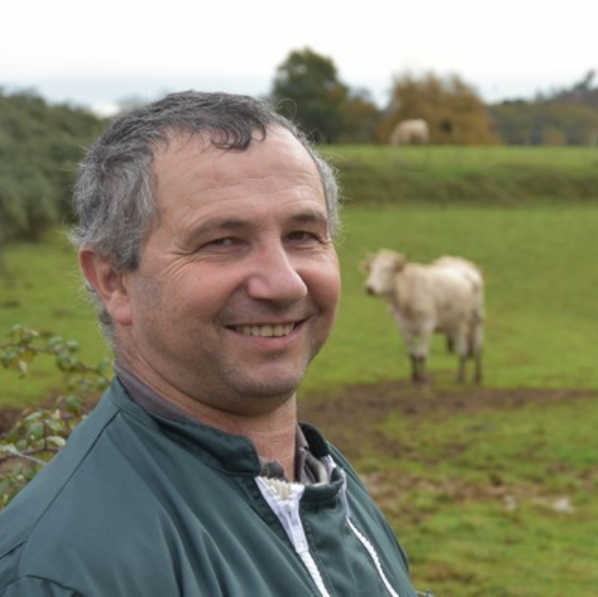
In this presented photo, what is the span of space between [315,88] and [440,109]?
589cm

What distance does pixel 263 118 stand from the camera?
192cm

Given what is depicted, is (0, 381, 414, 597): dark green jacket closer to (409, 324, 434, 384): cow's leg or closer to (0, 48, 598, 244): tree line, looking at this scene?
(0, 48, 598, 244): tree line

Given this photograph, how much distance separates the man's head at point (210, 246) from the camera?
5.95ft

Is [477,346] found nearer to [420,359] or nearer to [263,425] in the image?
[420,359]

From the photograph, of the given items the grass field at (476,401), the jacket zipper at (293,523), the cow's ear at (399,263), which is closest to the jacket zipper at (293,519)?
the jacket zipper at (293,523)

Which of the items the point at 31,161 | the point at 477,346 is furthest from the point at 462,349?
the point at 31,161

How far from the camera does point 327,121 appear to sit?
53.2m

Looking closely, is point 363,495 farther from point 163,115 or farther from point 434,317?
point 434,317

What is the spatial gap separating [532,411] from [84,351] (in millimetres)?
5794

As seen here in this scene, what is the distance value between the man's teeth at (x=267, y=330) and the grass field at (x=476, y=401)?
1.72ft

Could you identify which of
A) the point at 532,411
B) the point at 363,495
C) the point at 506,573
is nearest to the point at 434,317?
the point at 532,411

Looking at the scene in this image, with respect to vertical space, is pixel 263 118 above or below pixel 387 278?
above

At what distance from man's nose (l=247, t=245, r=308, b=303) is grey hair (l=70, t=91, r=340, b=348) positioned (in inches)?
6.9

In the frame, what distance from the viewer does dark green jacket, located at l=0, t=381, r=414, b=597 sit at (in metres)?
1.55
